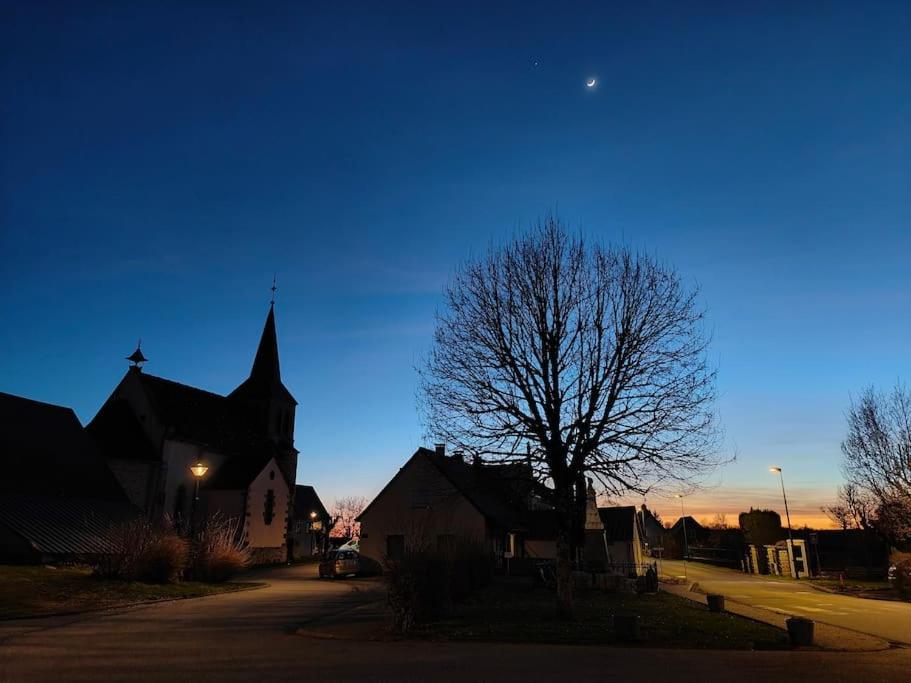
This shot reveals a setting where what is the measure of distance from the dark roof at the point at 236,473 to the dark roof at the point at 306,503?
75.4 feet

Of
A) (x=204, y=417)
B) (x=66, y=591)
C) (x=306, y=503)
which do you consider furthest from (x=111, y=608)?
(x=306, y=503)

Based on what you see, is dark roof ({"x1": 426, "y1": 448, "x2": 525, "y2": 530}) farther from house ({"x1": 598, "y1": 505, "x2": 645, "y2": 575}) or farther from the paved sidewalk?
the paved sidewalk

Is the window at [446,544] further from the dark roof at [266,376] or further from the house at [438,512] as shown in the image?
the dark roof at [266,376]

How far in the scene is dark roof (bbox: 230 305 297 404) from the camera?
53.7 m

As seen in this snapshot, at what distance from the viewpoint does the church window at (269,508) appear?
156ft

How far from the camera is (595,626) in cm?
1446

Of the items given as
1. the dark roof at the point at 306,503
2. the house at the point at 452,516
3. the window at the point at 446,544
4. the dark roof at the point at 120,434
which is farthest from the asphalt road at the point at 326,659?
the dark roof at the point at 306,503

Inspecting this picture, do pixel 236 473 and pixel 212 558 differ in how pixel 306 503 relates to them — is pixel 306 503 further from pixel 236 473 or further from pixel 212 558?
Result: pixel 212 558

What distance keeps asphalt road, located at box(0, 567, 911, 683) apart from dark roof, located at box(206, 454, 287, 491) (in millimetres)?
32844

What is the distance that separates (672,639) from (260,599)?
46.0 feet

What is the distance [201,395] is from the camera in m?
51.2

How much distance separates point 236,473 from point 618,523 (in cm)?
2995

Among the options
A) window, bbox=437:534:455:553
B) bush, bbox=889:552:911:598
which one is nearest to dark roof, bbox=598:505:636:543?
bush, bbox=889:552:911:598

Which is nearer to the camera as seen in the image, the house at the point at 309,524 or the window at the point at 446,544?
the window at the point at 446,544
